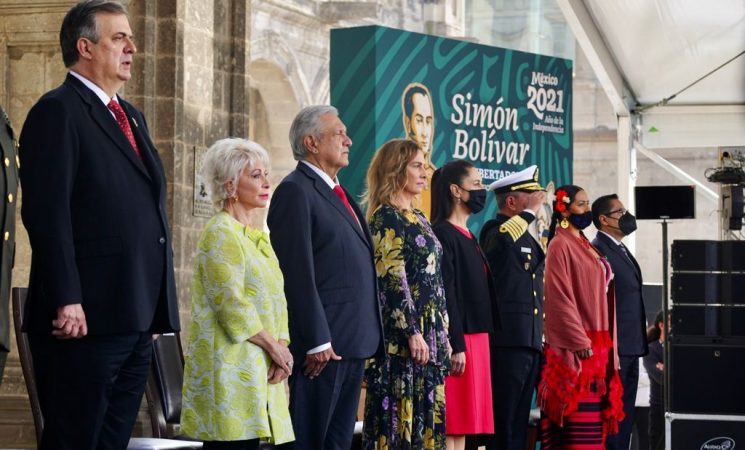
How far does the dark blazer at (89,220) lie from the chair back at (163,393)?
7.32 ft

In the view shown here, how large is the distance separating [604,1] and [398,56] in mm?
2997

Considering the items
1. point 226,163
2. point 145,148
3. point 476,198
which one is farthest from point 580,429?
point 145,148

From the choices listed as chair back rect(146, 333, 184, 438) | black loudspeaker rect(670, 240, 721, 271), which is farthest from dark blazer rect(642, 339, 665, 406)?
chair back rect(146, 333, 184, 438)

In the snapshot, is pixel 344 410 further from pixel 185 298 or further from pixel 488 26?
pixel 488 26

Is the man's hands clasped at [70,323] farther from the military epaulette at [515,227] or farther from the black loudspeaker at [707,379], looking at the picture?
the black loudspeaker at [707,379]

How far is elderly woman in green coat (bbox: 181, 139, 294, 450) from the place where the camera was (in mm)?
4367

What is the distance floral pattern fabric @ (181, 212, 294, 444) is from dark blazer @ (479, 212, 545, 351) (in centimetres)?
233

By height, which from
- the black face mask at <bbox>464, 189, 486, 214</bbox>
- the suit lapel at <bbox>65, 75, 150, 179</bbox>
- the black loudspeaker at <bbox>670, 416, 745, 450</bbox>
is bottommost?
the black loudspeaker at <bbox>670, 416, 745, 450</bbox>

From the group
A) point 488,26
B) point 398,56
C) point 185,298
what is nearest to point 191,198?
point 185,298

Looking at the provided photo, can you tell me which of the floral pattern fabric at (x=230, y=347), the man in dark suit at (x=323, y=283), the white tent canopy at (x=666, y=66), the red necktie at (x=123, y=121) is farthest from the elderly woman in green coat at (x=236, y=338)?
the white tent canopy at (x=666, y=66)

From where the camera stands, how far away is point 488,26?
30547 mm

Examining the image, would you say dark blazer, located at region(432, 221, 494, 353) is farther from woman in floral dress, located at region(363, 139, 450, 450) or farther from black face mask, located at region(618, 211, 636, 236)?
black face mask, located at region(618, 211, 636, 236)

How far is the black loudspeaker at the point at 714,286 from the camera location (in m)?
8.93

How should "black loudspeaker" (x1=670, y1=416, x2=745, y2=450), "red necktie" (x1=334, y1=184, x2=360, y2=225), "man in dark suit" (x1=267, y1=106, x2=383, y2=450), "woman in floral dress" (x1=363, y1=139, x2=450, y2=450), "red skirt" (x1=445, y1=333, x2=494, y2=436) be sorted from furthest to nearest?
1. "black loudspeaker" (x1=670, y1=416, x2=745, y2=450)
2. "red skirt" (x1=445, y1=333, x2=494, y2=436)
3. "woman in floral dress" (x1=363, y1=139, x2=450, y2=450)
4. "red necktie" (x1=334, y1=184, x2=360, y2=225)
5. "man in dark suit" (x1=267, y1=106, x2=383, y2=450)
